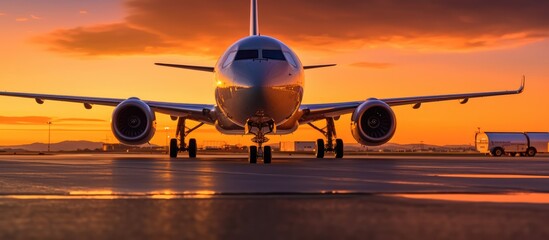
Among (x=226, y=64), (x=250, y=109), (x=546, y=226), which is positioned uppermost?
(x=226, y=64)

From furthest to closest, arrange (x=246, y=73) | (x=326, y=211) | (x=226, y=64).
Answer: (x=226, y=64)
(x=246, y=73)
(x=326, y=211)

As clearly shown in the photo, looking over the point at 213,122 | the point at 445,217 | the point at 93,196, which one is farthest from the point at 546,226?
the point at 213,122

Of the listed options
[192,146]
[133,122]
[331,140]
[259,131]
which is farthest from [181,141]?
[259,131]

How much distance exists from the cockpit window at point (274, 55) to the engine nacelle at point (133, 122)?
6714mm

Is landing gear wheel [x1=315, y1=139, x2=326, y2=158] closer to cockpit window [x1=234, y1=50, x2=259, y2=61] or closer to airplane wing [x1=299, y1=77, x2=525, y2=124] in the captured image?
airplane wing [x1=299, y1=77, x2=525, y2=124]

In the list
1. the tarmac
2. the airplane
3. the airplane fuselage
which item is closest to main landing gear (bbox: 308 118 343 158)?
the airplane

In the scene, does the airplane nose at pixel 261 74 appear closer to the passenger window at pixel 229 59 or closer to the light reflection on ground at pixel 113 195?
the passenger window at pixel 229 59

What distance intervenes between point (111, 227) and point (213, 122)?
2554 centimetres

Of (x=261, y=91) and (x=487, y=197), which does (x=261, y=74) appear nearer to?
(x=261, y=91)

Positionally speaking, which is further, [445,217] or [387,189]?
[387,189]

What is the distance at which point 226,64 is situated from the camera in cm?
2364

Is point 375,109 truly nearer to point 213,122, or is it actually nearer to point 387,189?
point 213,122

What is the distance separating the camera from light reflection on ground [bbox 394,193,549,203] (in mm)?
7629

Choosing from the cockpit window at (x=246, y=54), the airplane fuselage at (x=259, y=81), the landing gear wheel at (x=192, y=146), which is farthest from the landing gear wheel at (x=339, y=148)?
the cockpit window at (x=246, y=54)
